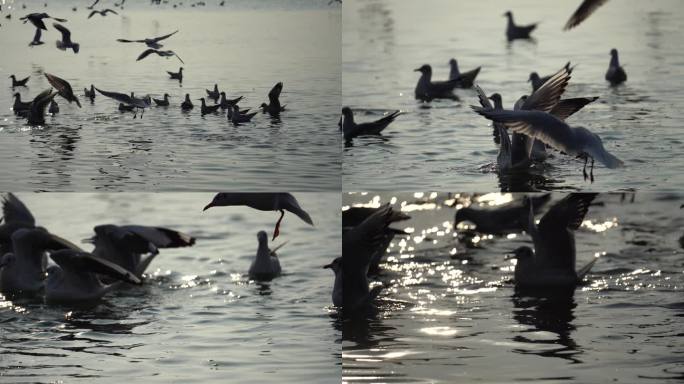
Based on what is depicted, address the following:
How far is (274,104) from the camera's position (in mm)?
10695

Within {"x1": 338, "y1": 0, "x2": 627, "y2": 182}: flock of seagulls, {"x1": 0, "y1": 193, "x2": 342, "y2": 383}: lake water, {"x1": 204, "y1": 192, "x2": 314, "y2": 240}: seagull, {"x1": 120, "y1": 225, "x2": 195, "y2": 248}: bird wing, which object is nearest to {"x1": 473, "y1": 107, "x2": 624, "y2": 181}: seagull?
{"x1": 338, "y1": 0, "x2": 627, "y2": 182}: flock of seagulls

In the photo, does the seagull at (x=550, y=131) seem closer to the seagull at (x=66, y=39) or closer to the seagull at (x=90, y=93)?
the seagull at (x=90, y=93)

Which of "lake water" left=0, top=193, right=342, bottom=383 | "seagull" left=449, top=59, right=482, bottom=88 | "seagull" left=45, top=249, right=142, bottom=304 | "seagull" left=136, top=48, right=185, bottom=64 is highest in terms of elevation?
"seagull" left=136, top=48, right=185, bottom=64

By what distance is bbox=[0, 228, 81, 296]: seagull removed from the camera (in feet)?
30.3

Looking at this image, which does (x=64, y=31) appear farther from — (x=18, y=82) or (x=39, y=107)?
(x=39, y=107)

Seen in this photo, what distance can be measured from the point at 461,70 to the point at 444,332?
247 inches

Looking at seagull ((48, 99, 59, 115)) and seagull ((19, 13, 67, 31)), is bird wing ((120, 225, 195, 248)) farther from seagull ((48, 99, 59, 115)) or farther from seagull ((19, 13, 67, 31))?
seagull ((19, 13, 67, 31))

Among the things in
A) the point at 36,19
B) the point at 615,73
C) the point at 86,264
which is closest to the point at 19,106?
the point at 36,19

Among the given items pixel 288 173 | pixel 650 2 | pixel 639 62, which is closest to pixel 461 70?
pixel 639 62

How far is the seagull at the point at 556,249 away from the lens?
9062 mm

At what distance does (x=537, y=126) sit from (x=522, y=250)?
42.2 inches

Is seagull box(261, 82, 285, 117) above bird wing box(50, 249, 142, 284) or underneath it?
above

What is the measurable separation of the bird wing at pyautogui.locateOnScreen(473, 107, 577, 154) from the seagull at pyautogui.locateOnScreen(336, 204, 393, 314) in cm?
88

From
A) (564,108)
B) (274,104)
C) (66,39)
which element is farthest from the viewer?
(66,39)
